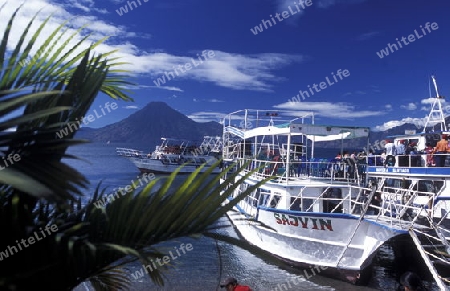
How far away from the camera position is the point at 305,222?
16.3 meters

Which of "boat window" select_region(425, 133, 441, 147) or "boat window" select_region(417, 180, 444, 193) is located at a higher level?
"boat window" select_region(425, 133, 441, 147)

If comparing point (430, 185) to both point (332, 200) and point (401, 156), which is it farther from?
point (332, 200)

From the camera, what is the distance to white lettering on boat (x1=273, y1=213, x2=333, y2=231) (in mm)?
15765

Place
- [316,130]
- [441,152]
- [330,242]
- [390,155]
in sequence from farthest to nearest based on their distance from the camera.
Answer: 1. [390,155]
2. [316,130]
3. [441,152]
4. [330,242]

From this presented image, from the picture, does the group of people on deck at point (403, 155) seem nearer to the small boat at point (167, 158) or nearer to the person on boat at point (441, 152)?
the person on boat at point (441, 152)

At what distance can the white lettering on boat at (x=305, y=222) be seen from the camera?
15.8 m

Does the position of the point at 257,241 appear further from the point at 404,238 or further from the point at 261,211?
the point at 404,238

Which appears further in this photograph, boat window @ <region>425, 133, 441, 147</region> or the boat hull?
boat window @ <region>425, 133, 441, 147</region>

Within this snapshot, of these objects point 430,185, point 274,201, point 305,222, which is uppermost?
point 430,185

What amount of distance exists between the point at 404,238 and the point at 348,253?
710cm

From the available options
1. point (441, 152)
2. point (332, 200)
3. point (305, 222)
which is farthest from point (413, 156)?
point (305, 222)

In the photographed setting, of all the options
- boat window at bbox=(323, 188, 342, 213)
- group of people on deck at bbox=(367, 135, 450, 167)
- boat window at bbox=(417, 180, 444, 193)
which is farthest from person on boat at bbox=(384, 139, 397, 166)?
boat window at bbox=(323, 188, 342, 213)

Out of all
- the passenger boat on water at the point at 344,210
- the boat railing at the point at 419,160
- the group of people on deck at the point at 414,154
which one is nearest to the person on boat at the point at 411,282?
the passenger boat on water at the point at 344,210

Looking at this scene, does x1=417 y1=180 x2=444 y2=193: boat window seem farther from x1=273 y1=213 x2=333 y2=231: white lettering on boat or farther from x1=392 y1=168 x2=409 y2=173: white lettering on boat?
x1=273 y1=213 x2=333 y2=231: white lettering on boat
